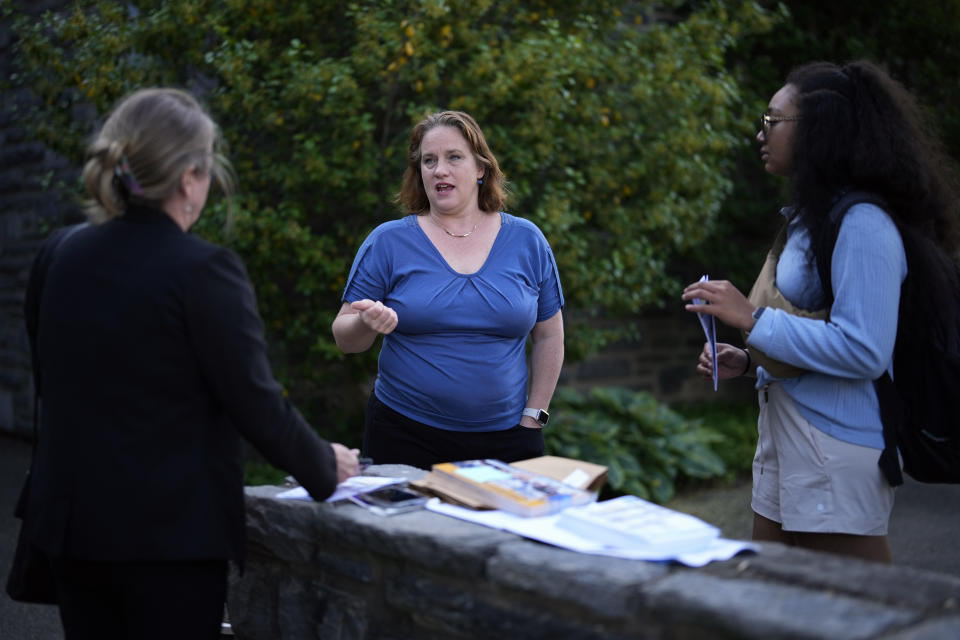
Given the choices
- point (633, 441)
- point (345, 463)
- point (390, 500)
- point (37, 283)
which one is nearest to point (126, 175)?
point (37, 283)

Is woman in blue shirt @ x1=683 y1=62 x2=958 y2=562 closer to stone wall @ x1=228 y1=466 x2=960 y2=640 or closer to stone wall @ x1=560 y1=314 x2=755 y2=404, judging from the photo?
stone wall @ x1=228 y1=466 x2=960 y2=640

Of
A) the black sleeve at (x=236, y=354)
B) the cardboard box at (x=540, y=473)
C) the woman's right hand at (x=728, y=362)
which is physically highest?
the black sleeve at (x=236, y=354)

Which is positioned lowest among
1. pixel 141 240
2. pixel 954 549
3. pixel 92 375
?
pixel 954 549

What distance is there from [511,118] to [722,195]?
1817mm

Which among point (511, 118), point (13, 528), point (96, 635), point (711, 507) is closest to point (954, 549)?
point (711, 507)

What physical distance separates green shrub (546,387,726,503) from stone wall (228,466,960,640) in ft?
12.0

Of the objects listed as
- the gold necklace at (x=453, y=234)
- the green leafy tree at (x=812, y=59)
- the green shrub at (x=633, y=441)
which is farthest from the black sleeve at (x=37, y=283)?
the green leafy tree at (x=812, y=59)

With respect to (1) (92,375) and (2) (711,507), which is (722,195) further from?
(1) (92,375)

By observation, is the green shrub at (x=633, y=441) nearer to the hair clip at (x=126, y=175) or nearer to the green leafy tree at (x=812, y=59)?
the green leafy tree at (x=812, y=59)

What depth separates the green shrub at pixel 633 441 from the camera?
6055 millimetres

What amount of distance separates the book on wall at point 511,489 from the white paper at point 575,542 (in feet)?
0.08

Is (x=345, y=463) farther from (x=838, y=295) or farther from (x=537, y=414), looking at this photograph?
(x=838, y=295)

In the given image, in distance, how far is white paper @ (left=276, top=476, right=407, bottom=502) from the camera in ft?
7.20

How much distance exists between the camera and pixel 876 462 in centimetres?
219
